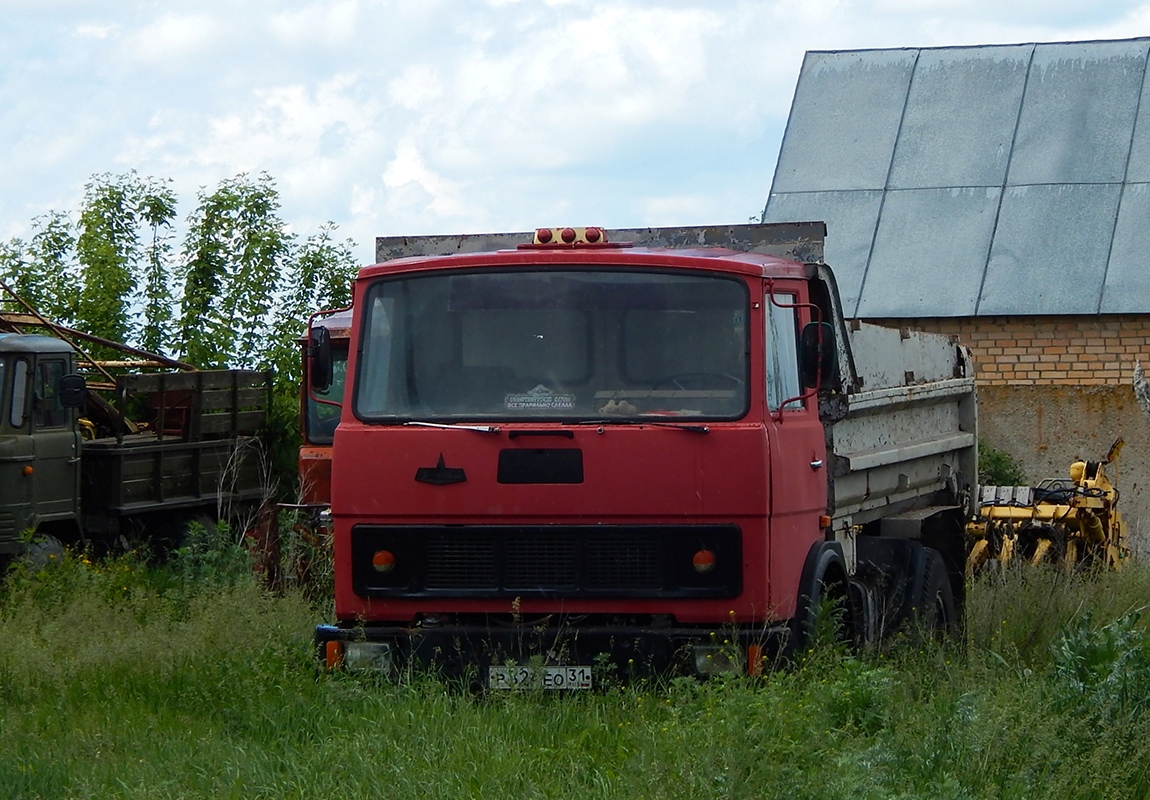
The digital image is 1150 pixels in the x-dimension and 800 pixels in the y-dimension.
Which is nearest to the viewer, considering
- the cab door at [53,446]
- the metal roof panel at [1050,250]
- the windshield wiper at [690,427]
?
the windshield wiper at [690,427]

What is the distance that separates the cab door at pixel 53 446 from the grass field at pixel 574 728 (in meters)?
4.61

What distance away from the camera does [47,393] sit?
13.2m

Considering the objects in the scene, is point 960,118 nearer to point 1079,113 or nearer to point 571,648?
point 1079,113

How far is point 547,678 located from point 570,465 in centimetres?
96

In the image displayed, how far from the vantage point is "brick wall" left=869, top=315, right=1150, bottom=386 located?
56.7 ft

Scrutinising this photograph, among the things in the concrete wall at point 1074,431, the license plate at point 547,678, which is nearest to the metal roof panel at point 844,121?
the concrete wall at point 1074,431

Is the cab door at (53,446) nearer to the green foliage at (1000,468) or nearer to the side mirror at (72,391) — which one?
the side mirror at (72,391)

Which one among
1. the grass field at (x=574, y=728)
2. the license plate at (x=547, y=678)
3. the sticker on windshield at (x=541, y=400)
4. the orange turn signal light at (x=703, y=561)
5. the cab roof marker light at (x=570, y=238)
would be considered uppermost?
the cab roof marker light at (x=570, y=238)

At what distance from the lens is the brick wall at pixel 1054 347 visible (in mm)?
17297

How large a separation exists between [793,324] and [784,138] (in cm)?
1325

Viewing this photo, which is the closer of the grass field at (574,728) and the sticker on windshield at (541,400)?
the grass field at (574,728)

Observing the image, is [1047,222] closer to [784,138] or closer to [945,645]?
[784,138]

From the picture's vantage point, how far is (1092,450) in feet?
54.2

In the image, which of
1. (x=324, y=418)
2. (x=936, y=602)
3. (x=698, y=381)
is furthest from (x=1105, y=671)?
(x=324, y=418)
